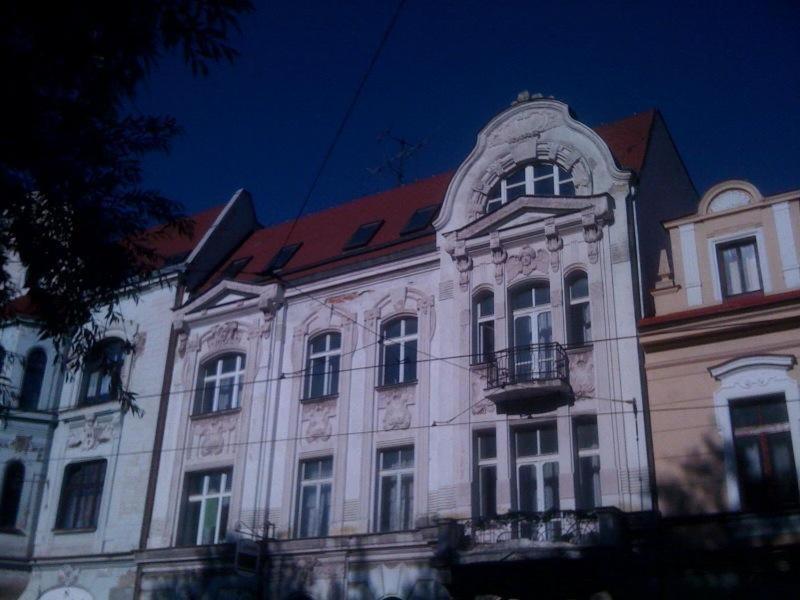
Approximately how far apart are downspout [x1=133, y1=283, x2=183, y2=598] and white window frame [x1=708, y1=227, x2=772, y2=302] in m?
13.7

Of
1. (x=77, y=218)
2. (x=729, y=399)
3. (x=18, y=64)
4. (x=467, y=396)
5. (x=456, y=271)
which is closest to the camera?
(x=18, y=64)

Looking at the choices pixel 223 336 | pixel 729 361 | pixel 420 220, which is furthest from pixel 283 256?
pixel 729 361

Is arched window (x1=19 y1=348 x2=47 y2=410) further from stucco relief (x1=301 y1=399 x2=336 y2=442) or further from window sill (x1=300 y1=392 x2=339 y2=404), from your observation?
stucco relief (x1=301 y1=399 x2=336 y2=442)

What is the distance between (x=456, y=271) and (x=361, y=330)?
2.70 meters

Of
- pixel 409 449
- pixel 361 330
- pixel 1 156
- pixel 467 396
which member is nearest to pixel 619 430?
pixel 467 396

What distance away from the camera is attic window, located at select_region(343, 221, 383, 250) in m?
23.7

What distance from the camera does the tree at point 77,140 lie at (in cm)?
923

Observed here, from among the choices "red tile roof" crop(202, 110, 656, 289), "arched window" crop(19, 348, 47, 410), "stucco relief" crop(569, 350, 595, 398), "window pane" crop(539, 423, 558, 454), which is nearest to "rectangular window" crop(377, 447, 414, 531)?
"window pane" crop(539, 423, 558, 454)

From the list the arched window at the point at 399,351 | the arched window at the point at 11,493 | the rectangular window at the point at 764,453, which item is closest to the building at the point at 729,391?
the rectangular window at the point at 764,453

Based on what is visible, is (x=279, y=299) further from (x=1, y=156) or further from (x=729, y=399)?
(x=1, y=156)

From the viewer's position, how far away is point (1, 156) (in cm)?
941

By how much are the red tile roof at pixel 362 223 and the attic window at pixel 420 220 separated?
0.97ft

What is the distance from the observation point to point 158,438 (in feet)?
76.7

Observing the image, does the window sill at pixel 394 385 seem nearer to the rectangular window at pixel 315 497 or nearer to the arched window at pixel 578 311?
the rectangular window at pixel 315 497
